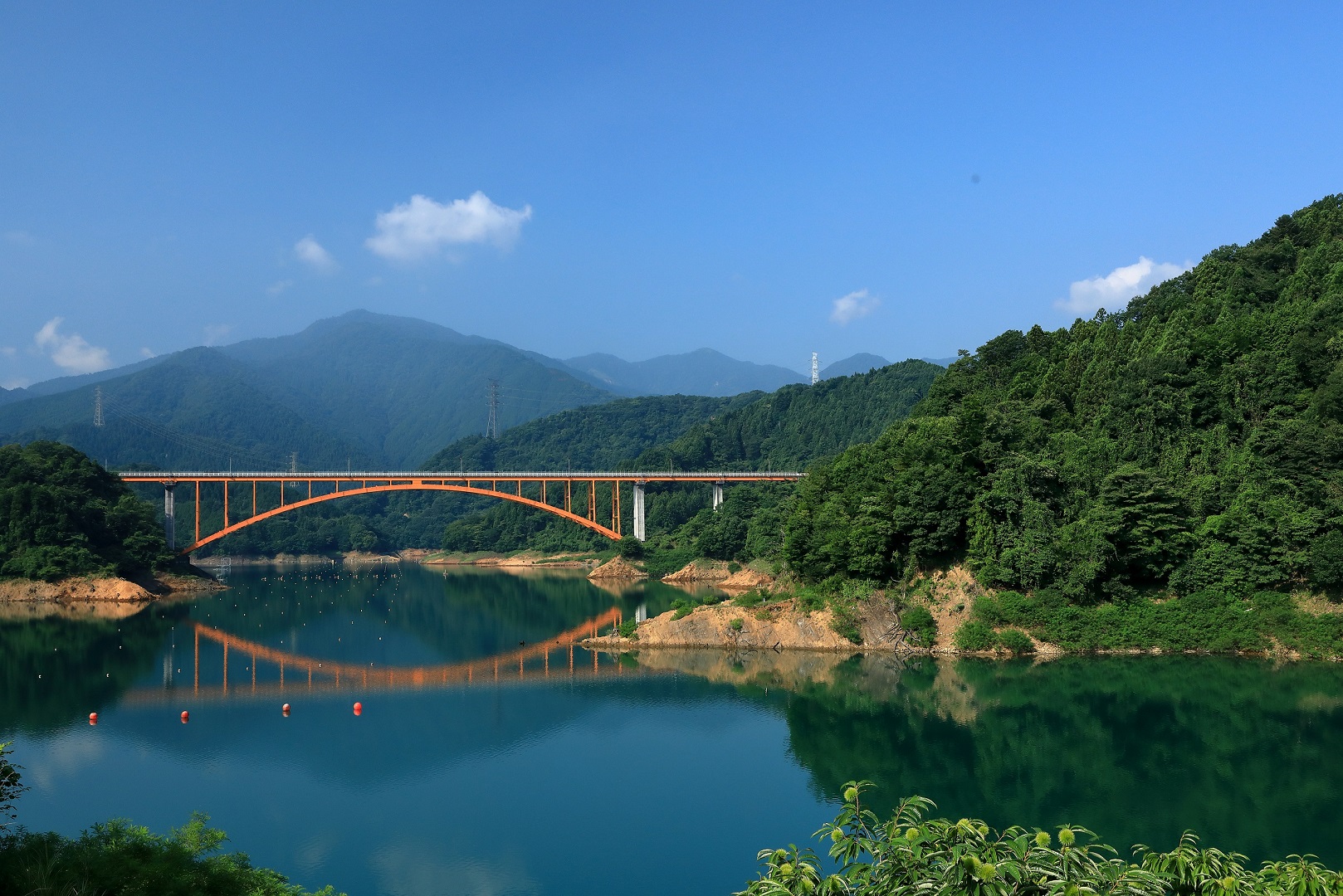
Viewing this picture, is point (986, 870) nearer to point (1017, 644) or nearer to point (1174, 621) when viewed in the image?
point (1017, 644)

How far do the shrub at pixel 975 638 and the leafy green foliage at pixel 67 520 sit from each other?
4223 centimetres

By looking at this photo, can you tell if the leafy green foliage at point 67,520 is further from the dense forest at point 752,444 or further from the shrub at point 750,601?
the shrub at point 750,601

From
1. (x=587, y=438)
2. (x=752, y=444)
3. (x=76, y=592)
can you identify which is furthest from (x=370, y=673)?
(x=587, y=438)

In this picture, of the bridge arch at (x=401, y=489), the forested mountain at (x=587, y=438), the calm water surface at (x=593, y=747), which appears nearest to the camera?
the calm water surface at (x=593, y=747)

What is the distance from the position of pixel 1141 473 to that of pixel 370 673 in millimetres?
24494

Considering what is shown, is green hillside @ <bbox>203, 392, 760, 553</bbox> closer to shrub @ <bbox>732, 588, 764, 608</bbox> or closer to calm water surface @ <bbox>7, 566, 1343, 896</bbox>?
shrub @ <bbox>732, 588, 764, 608</bbox>

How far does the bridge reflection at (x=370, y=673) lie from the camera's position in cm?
3003

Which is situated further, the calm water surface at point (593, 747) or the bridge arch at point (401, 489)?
the bridge arch at point (401, 489)

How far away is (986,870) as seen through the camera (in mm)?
5625


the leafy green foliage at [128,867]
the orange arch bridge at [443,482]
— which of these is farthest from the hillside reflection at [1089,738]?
the orange arch bridge at [443,482]

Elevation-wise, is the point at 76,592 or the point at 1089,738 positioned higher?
the point at 76,592

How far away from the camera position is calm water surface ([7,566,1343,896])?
16.6 m

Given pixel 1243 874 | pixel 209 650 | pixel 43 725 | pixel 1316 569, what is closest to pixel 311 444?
pixel 209 650

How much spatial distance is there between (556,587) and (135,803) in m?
38.6
